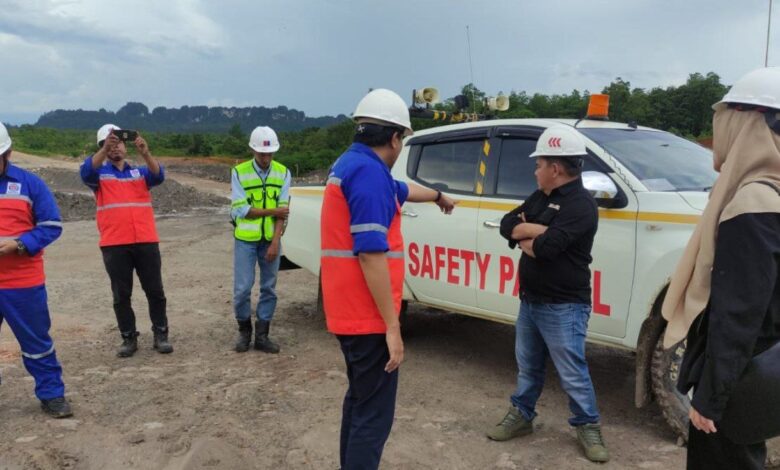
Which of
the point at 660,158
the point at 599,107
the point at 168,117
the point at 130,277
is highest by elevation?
the point at 168,117

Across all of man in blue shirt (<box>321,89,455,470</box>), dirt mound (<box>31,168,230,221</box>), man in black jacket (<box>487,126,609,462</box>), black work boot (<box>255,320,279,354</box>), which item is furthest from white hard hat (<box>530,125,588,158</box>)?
dirt mound (<box>31,168,230,221</box>)

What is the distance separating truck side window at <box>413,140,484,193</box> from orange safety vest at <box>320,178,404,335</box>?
2395 millimetres

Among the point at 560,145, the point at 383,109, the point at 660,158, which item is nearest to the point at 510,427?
the point at 560,145

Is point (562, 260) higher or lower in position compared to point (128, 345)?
higher

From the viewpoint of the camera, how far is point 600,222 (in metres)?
4.12

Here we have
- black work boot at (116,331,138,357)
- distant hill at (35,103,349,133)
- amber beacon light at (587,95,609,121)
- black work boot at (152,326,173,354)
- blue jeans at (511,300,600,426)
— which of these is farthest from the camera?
distant hill at (35,103,349,133)

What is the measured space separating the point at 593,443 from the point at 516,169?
2001 millimetres

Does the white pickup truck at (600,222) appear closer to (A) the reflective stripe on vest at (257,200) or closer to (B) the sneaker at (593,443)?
(B) the sneaker at (593,443)

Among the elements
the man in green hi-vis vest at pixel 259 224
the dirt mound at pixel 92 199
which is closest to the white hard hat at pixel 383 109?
the man in green hi-vis vest at pixel 259 224

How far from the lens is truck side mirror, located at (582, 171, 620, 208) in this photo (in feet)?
13.1

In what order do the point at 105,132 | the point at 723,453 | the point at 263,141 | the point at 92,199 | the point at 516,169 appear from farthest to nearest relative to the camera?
the point at 92,199, the point at 263,141, the point at 105,132, the point at 516,169, the point at 723,453

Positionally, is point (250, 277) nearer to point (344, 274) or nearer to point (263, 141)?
point (263, 141)

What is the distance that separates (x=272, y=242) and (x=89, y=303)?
315 centimetres

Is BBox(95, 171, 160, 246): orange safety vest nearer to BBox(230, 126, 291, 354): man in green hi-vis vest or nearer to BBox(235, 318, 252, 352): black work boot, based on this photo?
BBox(230, 126, 291, 354): man in green hi-vis vest
